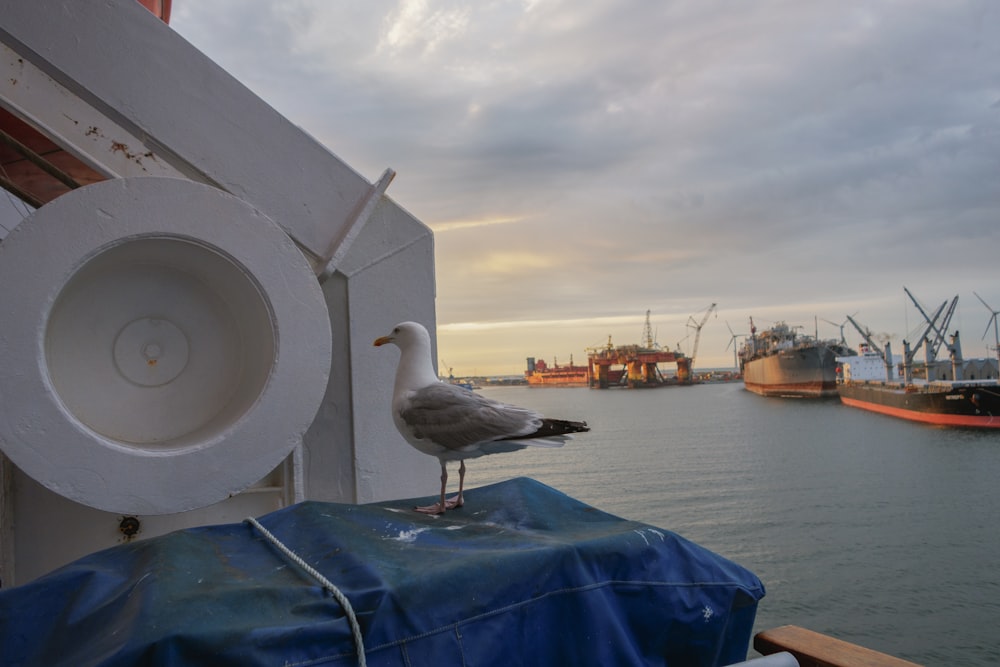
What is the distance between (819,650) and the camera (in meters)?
2.09

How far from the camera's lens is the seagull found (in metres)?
3.50

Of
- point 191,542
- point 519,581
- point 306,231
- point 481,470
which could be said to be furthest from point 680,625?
point 481,470

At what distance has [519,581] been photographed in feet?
6.27

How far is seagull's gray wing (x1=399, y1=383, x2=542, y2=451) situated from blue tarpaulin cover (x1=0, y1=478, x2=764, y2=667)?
40.9 inches

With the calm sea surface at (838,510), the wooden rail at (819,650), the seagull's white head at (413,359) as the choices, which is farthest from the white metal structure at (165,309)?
the calm sea surface at (838,510)

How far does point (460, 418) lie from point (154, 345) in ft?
5.50

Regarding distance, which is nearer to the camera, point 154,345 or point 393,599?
point 393,599

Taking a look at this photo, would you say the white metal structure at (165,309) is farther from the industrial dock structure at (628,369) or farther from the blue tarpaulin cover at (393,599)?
the industrial dock structure at (628,369)

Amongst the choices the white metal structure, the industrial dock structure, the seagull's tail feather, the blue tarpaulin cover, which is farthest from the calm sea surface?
the industrial dock structure

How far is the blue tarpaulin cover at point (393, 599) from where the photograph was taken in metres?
1.61

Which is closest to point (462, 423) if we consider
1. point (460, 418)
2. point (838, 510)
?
point (460, 418)

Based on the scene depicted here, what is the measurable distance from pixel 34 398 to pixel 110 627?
1.82m

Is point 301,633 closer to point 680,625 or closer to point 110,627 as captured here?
point 110,627

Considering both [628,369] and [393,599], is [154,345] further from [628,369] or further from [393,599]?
[628,369]
